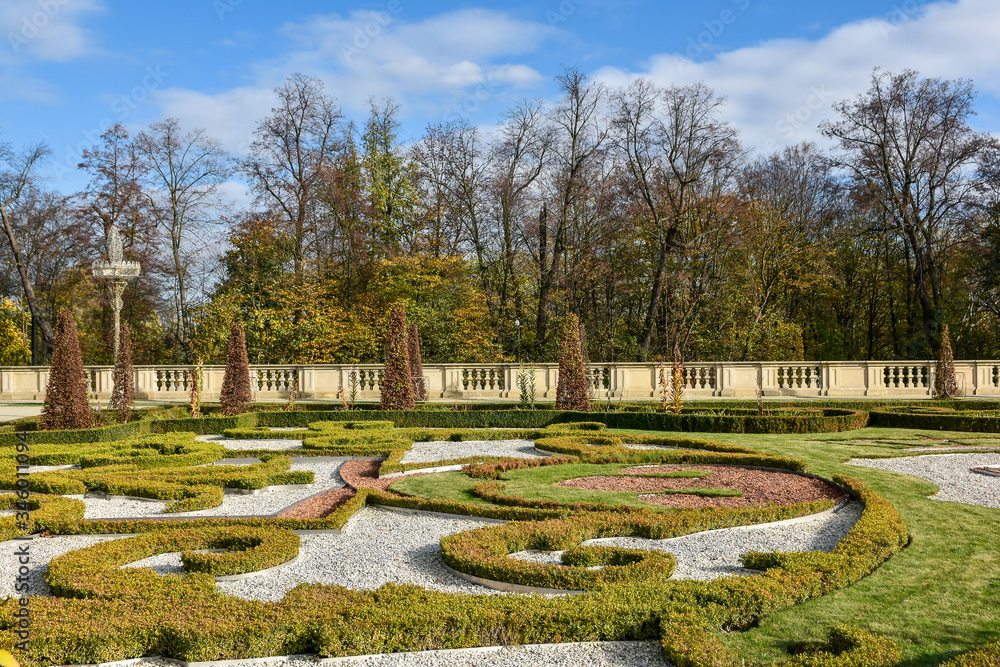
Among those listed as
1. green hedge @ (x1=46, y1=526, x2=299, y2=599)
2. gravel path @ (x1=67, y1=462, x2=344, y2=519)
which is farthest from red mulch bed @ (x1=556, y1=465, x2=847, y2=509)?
green hedge @ (x1=46, y1=526, x2=299, y2=599)

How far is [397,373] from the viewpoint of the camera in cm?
1803

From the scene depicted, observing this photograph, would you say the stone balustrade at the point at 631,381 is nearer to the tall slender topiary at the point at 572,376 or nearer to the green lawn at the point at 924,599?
the tall slender topiary at the point at 572,376

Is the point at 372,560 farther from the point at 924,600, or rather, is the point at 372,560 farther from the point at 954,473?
the point at 954,473

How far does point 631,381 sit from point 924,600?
18771 millimetres

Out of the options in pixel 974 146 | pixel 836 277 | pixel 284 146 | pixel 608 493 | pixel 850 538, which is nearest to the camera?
pixel 850 538

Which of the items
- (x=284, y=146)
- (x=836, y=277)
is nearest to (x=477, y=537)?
(x=284, y=146)

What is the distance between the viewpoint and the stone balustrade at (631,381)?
23688 millimetres

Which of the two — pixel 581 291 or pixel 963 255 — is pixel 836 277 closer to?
pixel 963 255

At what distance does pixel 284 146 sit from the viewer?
33.5 meters

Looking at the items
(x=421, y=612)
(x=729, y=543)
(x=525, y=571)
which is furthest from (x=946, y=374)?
(x=421, y=612)

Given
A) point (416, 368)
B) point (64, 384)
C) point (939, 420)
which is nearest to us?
point (64, 384)

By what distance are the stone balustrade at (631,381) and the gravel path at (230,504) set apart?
13784 mm

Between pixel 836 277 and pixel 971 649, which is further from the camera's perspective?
pixel 836 277

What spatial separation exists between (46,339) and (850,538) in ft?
110
